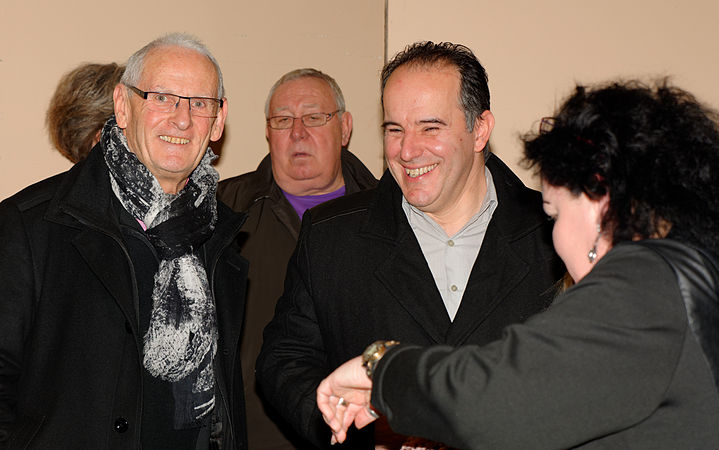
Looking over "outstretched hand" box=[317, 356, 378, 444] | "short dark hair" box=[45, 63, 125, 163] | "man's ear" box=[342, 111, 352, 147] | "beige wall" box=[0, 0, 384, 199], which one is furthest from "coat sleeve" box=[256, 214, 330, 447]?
"beige wall" box=[0, 0, 384, 199]

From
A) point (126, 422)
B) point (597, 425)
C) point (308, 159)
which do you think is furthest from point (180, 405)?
point (308, 159)

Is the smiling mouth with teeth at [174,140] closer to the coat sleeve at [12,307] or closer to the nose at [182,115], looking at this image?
the nose at [182,115]

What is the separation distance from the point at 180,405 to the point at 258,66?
7.22ft

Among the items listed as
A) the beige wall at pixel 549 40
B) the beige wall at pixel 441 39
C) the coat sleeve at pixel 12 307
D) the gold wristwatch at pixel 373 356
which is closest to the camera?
the gold wristwatch at pixel 373 356

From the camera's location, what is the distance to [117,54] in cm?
366

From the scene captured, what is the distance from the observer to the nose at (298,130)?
377 cm

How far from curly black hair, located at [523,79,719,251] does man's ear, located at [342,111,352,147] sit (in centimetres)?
253

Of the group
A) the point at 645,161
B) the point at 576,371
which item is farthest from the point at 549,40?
the point at 576,371

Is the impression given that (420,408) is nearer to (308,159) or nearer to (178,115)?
(178,115)

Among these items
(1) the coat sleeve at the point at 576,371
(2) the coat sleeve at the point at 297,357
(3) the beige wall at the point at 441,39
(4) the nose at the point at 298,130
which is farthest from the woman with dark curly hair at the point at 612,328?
(3) the beige wall at the point at 441,39

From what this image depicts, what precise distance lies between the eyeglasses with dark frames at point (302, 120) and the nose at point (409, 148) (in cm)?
140

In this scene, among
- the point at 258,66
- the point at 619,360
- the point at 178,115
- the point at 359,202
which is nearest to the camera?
the point at 619,360

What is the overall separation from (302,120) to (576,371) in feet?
8.98

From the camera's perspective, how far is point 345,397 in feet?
5.76
